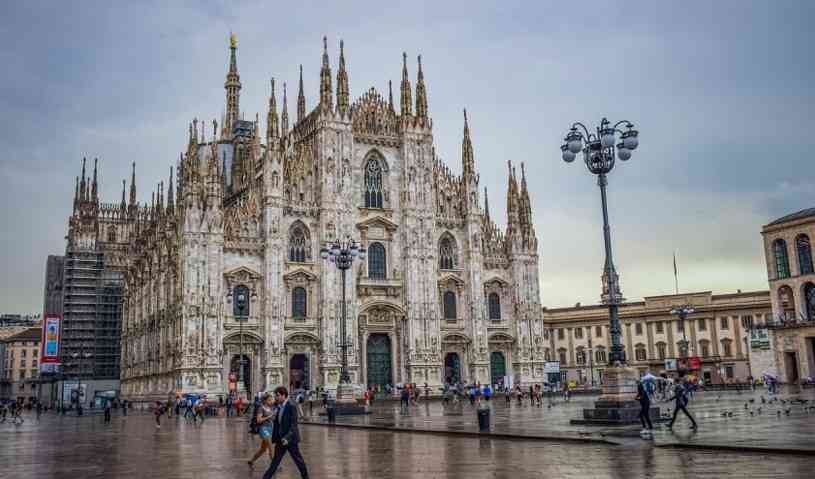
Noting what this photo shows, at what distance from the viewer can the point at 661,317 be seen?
86562mm

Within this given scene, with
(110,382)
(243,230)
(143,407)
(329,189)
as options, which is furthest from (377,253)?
(110,382)

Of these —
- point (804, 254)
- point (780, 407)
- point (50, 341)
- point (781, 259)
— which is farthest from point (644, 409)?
point (50, 341)

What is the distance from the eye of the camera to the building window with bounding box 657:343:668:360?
85750 millimetres

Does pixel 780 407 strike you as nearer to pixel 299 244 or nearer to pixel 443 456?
pixel 443 456

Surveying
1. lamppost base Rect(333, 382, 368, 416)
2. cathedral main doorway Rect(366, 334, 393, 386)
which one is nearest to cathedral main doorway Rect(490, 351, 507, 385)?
cathedral main doorway Rect(366, 334, 393, 386)

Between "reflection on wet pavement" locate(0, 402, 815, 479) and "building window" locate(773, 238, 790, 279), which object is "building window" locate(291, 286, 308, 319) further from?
"building window" locate(773, 238, 790, 279)

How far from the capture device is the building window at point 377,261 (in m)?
57.6

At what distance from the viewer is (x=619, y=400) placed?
22.6 metres

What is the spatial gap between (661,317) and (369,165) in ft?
142

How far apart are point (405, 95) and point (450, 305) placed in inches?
644

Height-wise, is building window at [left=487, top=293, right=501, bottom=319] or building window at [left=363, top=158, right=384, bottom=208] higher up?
building window at [left=363, top=158, right=384, bottom=208]

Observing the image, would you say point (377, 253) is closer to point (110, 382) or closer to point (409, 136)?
point (409, 136)

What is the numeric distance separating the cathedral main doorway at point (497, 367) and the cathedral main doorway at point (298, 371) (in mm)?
15141

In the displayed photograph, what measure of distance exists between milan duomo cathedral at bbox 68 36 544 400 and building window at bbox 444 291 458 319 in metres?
0.17
